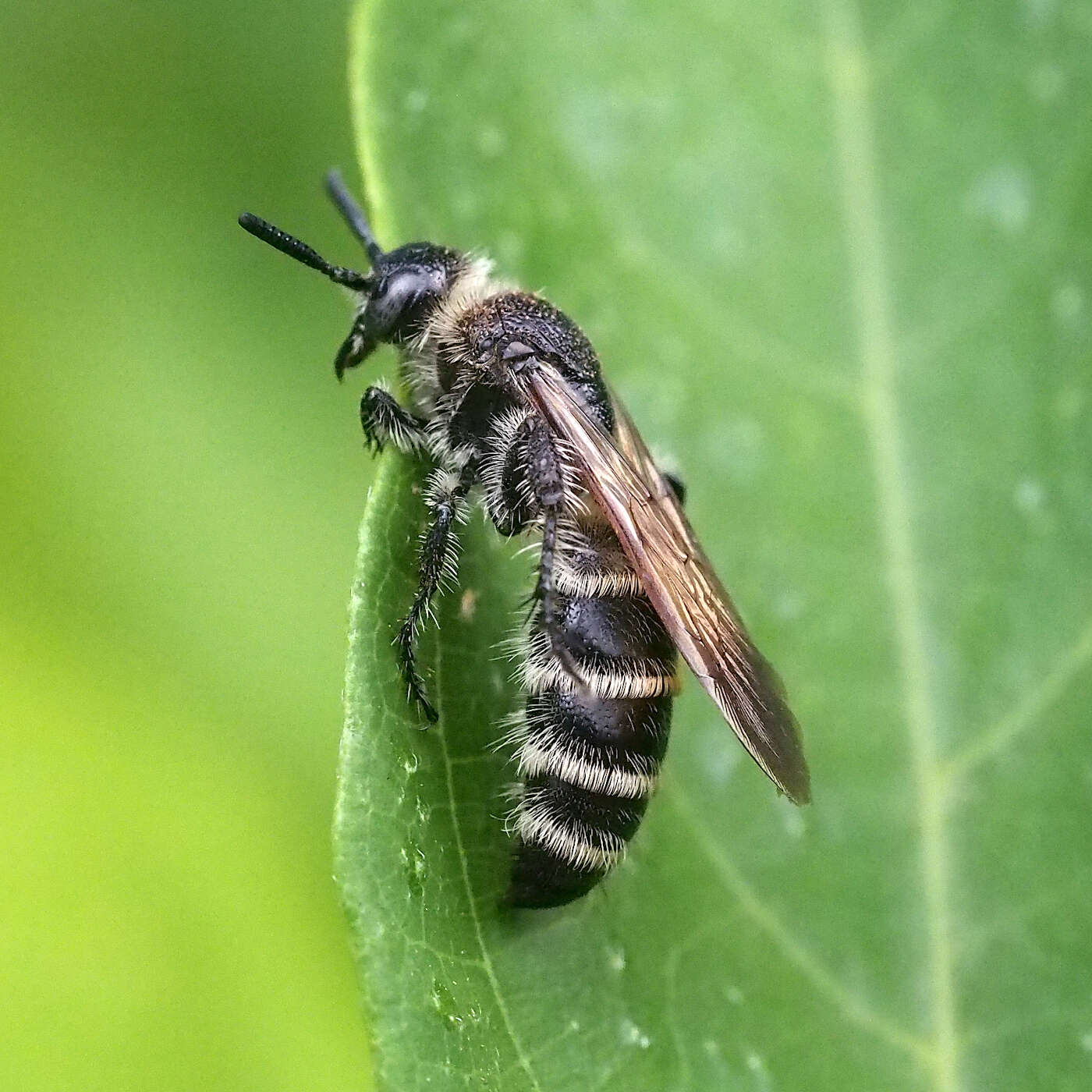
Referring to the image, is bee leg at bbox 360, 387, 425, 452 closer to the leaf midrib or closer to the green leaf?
the green leaf

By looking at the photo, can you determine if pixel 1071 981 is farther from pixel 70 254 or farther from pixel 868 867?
pixel 70 254

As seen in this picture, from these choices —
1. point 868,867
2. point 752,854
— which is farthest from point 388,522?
point 868,867

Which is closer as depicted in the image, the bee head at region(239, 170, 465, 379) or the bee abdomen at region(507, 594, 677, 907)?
the bee abdomen at region(507, 594, 677, 907)

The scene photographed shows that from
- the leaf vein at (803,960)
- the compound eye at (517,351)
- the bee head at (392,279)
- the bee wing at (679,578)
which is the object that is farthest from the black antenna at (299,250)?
the leaf vein at (803,960)

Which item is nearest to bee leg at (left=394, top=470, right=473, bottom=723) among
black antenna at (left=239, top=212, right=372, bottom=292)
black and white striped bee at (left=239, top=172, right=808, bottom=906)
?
black and white striped bee at (left=239, top=172, right=808, bottom=906)

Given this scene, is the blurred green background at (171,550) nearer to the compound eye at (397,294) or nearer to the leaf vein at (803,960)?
the compound eye at (397,294)

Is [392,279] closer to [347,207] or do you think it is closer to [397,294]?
[397,294]
